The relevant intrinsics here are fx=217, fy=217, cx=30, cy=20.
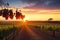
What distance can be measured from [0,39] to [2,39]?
0.49 meters

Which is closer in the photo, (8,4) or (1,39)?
(1,39)

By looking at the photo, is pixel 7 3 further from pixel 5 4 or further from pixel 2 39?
pixel 2 39

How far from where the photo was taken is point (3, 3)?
728 inches

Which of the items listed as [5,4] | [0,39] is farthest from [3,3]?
[0,39]

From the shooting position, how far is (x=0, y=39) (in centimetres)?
1762

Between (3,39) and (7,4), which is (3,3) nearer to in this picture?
(7,4)

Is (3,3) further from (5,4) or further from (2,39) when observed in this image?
(2,39)

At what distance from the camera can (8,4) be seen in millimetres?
18938

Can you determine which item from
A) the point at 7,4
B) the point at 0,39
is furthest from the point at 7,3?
the point at 0,39

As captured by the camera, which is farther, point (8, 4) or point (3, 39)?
point (8, 4)

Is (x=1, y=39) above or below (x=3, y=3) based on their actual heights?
below

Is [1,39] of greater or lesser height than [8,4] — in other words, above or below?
below

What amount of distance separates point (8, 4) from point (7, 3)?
1.06ft

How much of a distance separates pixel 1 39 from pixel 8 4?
3.32 metres
